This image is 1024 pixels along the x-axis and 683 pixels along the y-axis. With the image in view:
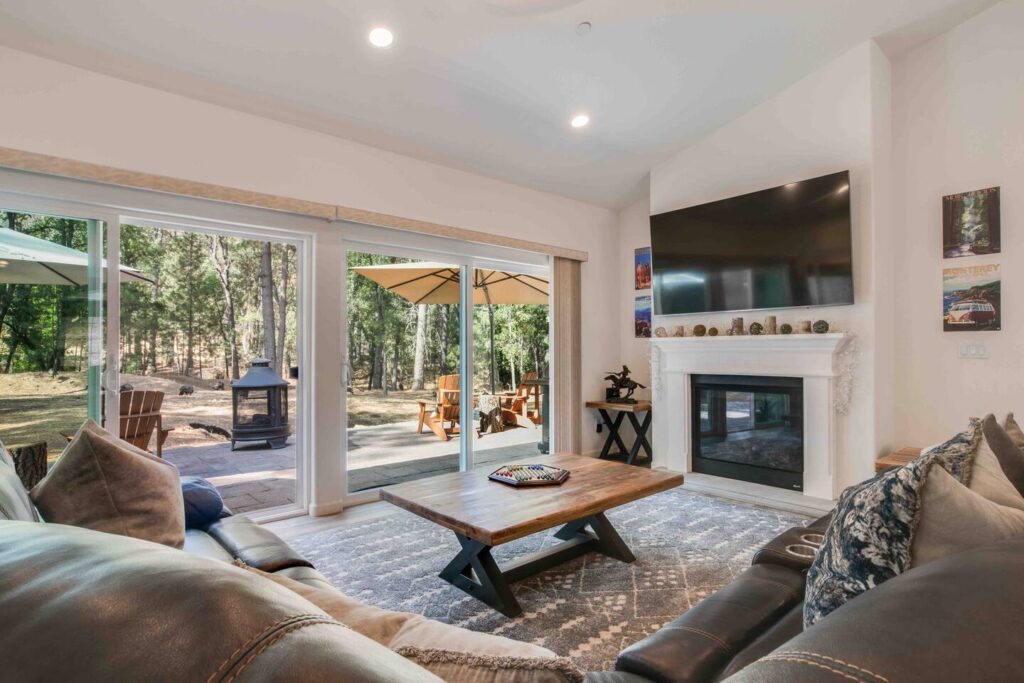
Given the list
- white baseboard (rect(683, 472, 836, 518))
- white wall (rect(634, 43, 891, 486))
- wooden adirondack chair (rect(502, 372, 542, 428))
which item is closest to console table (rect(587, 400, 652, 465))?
wooden adirondack chair (rect(502, 372, 542, 428))

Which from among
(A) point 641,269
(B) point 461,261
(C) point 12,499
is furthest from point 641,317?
(C) point 12,499

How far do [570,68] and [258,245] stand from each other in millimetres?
2373

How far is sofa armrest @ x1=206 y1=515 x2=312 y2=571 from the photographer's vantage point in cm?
162

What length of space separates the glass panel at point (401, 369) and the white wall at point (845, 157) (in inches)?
92.6

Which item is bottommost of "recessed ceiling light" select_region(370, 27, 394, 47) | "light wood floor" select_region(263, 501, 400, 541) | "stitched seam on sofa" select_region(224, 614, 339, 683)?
"light wood floor" select_region(263, 501, 400, 541)

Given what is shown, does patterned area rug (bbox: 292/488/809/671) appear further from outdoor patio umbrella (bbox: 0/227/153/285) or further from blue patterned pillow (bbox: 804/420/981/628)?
outdoor patio umbrella (bbox: 0/227/153/285)

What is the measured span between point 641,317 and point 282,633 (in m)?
5.42

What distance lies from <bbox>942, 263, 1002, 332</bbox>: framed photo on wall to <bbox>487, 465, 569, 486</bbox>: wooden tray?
300 centimetres

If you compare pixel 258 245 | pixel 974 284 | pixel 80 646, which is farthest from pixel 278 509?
pixel 974 284

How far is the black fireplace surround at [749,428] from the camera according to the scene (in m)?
3.98

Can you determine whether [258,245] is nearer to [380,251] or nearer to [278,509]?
[380,251]

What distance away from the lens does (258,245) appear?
362 centimetres

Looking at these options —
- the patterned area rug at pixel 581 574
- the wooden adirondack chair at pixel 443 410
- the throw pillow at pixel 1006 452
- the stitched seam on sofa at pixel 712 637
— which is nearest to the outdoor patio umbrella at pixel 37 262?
the patterned area rug at pixel 581 574

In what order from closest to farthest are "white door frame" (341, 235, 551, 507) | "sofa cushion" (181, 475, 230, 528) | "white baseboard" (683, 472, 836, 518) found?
"sofa cushion" (181, 475, 230, 528)
"white baseboard" (683, 472, 836, 518)
"white door frame" (341, 235, 551, 507)
